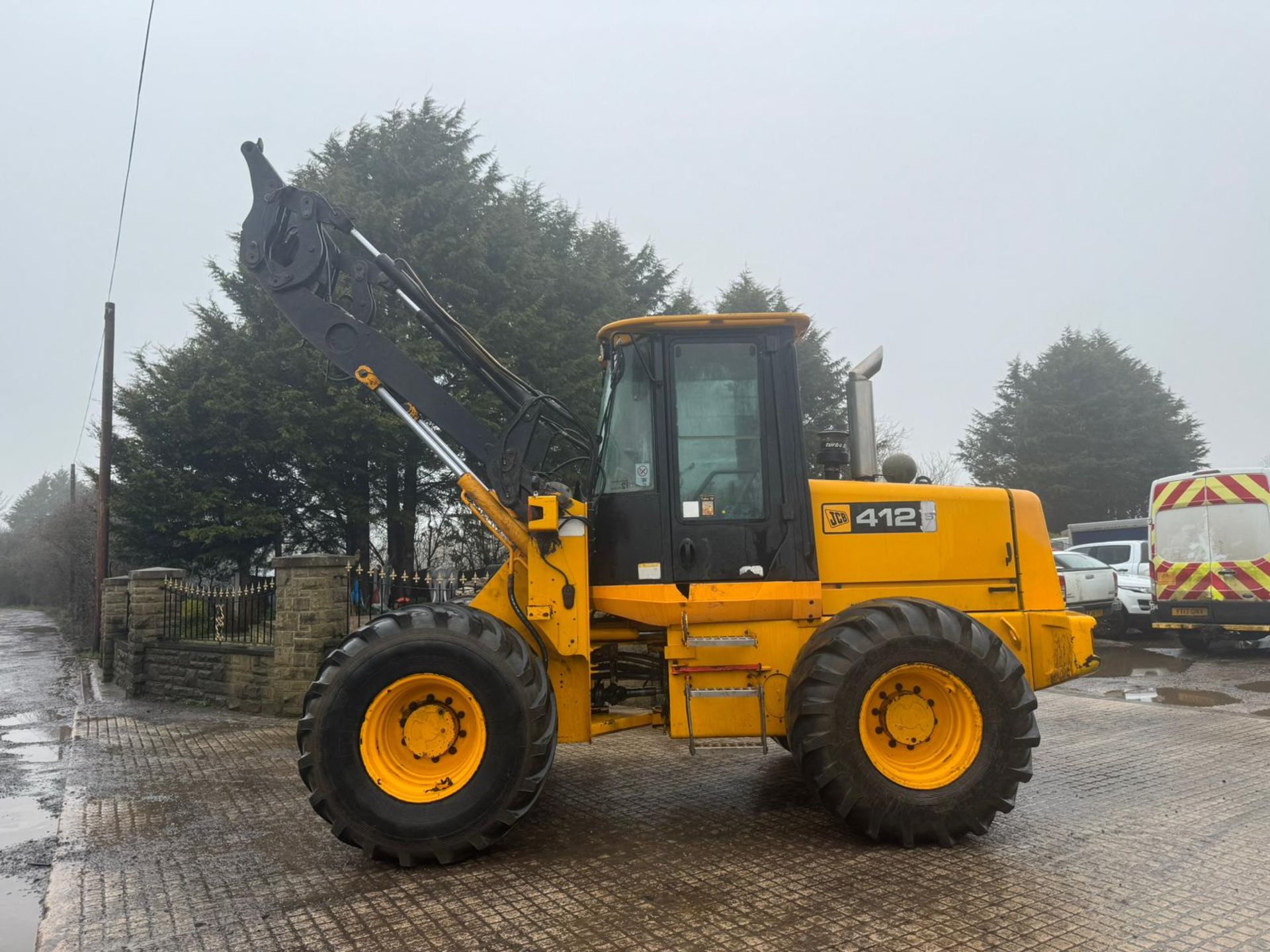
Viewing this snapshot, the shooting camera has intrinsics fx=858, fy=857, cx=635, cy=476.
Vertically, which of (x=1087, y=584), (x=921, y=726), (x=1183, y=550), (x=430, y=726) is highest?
(x=1183, y=550)

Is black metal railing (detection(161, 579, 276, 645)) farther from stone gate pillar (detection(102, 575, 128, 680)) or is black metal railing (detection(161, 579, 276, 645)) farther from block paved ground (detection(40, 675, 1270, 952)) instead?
block paved ground (detection(40, 675, 1270, 952))

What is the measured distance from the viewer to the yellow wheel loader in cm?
445

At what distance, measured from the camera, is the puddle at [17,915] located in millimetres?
3672

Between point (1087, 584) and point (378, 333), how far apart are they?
13288mm

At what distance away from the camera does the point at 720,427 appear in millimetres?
5043

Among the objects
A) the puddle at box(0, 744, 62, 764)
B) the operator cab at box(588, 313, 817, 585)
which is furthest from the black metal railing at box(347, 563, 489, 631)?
the operator cab at box(588, 313, 817, 585)

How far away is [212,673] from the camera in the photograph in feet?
33.4

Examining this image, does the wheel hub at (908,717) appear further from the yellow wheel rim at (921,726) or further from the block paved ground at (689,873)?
the block paved ground at (689,873)

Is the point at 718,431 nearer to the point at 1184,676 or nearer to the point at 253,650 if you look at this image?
the point at 253,650

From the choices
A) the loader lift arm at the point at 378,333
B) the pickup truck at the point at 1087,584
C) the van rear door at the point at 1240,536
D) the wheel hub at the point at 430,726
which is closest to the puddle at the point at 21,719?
the loader lift arm at the point at 378,333

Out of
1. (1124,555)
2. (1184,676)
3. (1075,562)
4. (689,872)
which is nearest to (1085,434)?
(1124,555)

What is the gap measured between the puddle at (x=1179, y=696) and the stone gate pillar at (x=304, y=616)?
28.2ft

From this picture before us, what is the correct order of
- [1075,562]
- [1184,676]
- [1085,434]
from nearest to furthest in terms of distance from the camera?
1. [1184,676]
2. [1075,562]
3. [1085,434]

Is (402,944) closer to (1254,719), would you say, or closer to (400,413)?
(400,413)
